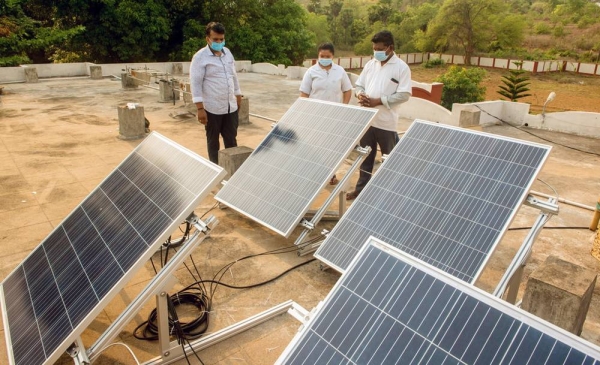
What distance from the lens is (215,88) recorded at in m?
7.44

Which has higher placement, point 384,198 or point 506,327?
point 506,327

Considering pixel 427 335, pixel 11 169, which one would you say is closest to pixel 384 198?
pixel 427 335

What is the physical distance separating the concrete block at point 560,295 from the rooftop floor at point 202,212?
75 cm

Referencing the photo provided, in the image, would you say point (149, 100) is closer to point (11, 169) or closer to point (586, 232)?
point (11, 169)

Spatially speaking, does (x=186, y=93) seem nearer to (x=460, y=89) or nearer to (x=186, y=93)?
(x=186, y=93)

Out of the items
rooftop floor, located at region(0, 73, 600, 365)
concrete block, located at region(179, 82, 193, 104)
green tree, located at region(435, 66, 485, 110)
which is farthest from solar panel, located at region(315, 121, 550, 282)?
green tree, located at region(435, 66, 485, 110)

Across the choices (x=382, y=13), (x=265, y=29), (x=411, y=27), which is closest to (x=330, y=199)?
(x=265, y=29)

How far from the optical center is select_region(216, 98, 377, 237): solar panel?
17.8 feet

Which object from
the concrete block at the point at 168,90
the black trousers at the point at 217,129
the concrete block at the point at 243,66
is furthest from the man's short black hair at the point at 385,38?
the concrete block at the point at 243,66

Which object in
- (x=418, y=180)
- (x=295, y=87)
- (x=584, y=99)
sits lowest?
(x=584, y=99)

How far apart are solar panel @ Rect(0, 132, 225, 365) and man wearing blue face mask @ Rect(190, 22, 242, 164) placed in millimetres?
3046

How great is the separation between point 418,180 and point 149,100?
13.9 meters

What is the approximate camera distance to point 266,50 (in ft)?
114

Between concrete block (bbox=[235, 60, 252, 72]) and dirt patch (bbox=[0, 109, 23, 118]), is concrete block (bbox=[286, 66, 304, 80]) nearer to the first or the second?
concrete block (bbox=[235, 60, 252, 72])
